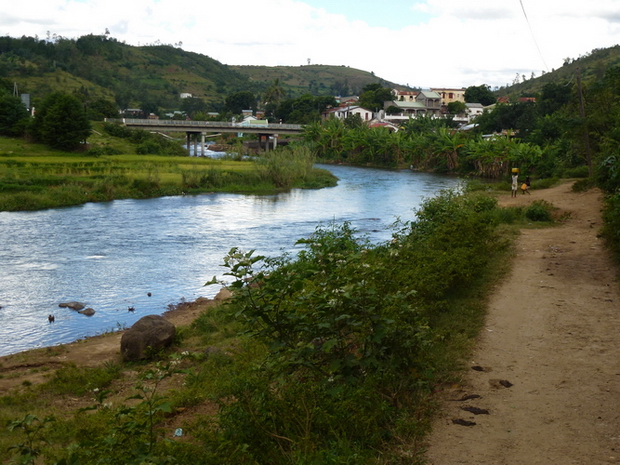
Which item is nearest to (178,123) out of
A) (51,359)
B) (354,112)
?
(354,112)

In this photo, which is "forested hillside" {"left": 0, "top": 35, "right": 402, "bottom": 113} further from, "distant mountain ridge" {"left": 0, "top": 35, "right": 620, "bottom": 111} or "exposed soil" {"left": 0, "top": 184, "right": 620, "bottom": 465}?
"exposed soil" {"left": 0, "top": 184, "right": 620, "bottom": 465}

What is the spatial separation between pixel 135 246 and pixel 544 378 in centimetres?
1770

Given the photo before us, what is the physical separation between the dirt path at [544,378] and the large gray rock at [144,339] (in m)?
5.56

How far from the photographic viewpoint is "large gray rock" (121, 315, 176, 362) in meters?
10.8

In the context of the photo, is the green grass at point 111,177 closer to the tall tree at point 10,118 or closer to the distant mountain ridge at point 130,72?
the tall tree at point 10,118

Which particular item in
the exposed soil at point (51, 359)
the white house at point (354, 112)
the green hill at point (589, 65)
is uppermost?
the green hill at point (589, 65)

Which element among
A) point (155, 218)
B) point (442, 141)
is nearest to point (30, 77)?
point (442, 141)

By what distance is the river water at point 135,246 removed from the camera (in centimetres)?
1459

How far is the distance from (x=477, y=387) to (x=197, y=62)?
180153 mm

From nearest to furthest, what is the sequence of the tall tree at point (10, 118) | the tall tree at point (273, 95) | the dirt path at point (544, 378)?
the dirt path at point (544, 378) → the tall tree at point (10, 118) → the tall tree at point (273, 95)

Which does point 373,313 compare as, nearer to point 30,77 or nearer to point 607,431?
point 607,431

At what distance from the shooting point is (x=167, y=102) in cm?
12619

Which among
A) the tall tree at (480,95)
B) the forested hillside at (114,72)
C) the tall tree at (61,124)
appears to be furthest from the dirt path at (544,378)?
the tall tree at (480,95)

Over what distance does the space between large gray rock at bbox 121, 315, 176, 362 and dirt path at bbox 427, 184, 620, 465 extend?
18.2 feet
